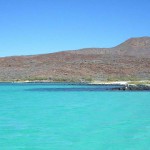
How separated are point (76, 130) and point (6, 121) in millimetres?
3534

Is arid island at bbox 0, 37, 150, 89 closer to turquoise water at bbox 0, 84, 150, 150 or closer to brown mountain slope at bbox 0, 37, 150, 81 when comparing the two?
brown mountain slope at bbox 0, 37, 150, 81

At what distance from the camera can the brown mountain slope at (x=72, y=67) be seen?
3438 inches

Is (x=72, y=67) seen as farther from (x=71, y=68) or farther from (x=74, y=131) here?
(x=74, y=131)

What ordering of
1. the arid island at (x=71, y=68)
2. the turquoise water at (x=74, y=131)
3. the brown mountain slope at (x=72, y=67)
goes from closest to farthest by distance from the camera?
1. the turquoise water at (x=74, y=131)
2. the arid island at (x=71, y=68)
3. the brown mountain slope at (x=72, y=67)

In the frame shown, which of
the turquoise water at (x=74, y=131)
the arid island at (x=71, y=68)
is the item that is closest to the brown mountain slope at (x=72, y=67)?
the arid island at (x=71, y=68)

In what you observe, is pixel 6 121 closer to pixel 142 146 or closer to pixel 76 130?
pixel 76 130

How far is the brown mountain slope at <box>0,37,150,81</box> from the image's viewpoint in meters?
87.3

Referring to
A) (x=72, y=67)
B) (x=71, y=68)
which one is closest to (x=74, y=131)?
(x=71, y=68)

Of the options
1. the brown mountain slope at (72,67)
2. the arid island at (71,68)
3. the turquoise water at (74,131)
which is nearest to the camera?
the turquoise water at (74,131)

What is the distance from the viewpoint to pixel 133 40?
451ft

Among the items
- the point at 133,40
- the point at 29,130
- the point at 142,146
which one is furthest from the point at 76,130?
the point at 133,40

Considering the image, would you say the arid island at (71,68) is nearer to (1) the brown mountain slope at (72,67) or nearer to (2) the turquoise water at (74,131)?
(1) the brown mountain slope at (72,67)

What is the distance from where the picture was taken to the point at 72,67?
93.5 m

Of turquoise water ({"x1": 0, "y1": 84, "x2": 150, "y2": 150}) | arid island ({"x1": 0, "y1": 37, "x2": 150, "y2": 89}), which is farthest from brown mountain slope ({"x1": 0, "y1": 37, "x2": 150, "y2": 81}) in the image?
turquoise water ({"x1": 0, "y1": 84, "x2": 150, "y2": 150})
